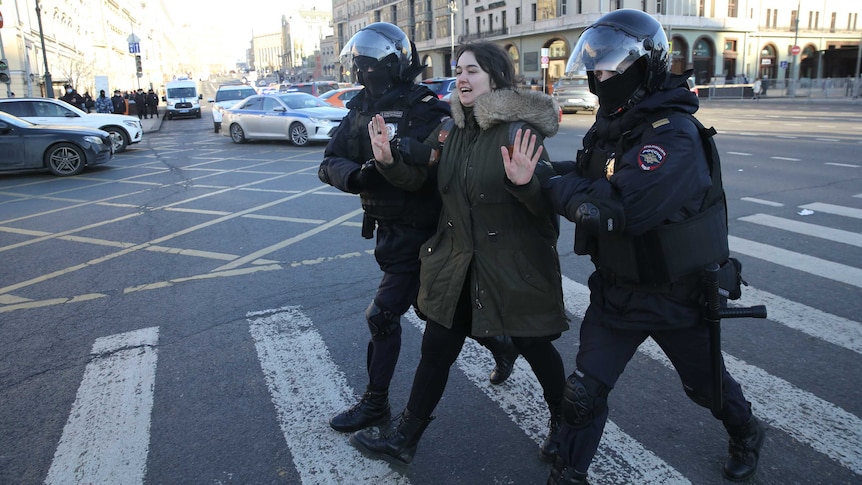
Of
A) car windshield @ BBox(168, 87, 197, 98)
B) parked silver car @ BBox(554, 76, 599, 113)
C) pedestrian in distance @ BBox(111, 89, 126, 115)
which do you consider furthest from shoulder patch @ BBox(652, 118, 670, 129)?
car windshield @ BBox(168, 87, 197, 98)

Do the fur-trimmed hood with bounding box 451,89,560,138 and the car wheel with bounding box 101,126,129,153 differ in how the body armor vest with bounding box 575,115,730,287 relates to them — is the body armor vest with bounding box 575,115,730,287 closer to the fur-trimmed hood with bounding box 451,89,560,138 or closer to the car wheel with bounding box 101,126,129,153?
the fur-trimmed hood with bounding box 451,89,560,138

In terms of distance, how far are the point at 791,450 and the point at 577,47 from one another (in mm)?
2035

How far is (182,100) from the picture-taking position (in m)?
38.0

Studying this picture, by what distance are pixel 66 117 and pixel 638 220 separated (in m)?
18.0

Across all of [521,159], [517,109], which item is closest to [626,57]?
[517,109]

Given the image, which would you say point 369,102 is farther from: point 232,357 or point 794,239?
point 794,239

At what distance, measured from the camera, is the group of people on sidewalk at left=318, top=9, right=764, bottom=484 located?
222cm

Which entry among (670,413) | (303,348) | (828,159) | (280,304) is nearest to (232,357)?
(303,348)

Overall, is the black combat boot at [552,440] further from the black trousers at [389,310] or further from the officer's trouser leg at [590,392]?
the black trousers at [389,310]

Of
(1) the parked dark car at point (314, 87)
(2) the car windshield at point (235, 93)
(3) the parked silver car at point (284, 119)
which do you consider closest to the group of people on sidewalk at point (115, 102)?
(2) the car windshield at point (235, 93)

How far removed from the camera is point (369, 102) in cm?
311

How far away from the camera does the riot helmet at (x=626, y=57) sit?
2.33 meters

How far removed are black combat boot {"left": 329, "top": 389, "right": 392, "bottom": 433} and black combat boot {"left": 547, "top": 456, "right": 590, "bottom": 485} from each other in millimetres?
1015

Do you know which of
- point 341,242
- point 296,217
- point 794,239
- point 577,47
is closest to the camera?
point 577,47
